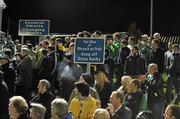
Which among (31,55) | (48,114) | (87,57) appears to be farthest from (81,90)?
(31,55)

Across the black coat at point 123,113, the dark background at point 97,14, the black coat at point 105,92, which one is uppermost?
the dark background at point 97,14

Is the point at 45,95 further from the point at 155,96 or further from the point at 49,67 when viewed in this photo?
the point at 49,67

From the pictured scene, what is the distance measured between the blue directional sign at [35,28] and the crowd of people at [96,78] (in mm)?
404

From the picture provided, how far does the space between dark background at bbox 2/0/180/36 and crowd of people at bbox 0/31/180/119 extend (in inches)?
518

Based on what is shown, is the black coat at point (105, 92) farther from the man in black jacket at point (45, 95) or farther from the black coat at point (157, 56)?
the black coat at point (157, 56)

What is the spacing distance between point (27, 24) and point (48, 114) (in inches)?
243

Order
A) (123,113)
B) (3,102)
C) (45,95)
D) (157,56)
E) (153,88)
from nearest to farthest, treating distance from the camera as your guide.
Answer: (123,113) < (3,102) < (45,95) < (153,88) < (157,56)

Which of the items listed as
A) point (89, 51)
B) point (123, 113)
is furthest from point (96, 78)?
point (123, 113)

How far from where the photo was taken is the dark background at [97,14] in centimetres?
3059

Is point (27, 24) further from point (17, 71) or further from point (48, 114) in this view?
point (48, 114)

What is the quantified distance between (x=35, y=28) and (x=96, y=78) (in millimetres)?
4625

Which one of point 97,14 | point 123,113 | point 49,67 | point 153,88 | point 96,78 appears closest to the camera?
point 123,113

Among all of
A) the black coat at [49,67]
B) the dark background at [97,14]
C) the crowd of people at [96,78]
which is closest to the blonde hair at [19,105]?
the crowd of people at [96,78]

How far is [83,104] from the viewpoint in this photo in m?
9.70
